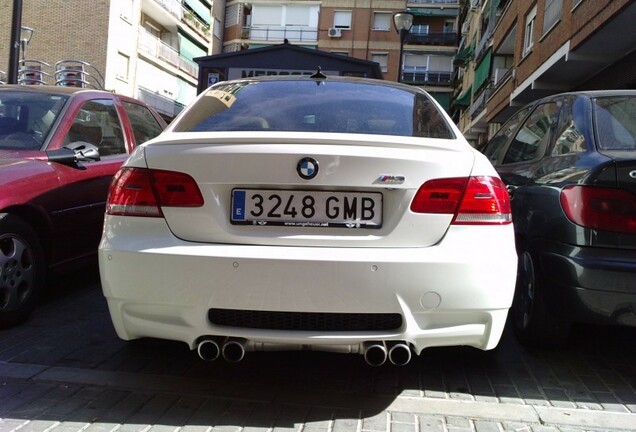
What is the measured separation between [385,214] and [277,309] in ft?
2.07

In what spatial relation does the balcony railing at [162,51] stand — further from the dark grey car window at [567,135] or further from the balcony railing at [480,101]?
the dark grey car window at [567,135]

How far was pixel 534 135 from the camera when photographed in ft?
14.3

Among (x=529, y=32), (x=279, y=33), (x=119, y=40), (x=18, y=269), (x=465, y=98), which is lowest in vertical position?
(x=18, y=269)

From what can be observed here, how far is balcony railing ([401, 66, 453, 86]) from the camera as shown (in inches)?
1884

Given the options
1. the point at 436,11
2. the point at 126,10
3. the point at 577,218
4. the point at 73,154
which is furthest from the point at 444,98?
the point at 577,218

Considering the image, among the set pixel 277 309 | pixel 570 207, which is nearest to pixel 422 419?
pixel 277 309

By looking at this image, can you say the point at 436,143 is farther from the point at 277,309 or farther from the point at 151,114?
the point at 151,114

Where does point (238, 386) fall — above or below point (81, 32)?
below

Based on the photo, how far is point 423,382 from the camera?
323 cm

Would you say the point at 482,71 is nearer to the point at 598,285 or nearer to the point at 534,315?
the point at 534,315

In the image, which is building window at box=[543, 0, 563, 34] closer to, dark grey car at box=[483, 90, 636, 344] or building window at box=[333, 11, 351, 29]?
dark grey car at box=[483, 90, 636, 344]

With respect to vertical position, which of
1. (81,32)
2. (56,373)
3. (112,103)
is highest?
(81,32)

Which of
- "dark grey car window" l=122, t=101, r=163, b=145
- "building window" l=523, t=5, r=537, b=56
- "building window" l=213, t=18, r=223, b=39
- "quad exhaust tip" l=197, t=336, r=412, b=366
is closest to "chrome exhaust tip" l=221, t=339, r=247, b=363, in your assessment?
"quad exhaust tip" l=197, t=336, r=412, b=366

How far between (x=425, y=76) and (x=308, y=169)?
157ft
